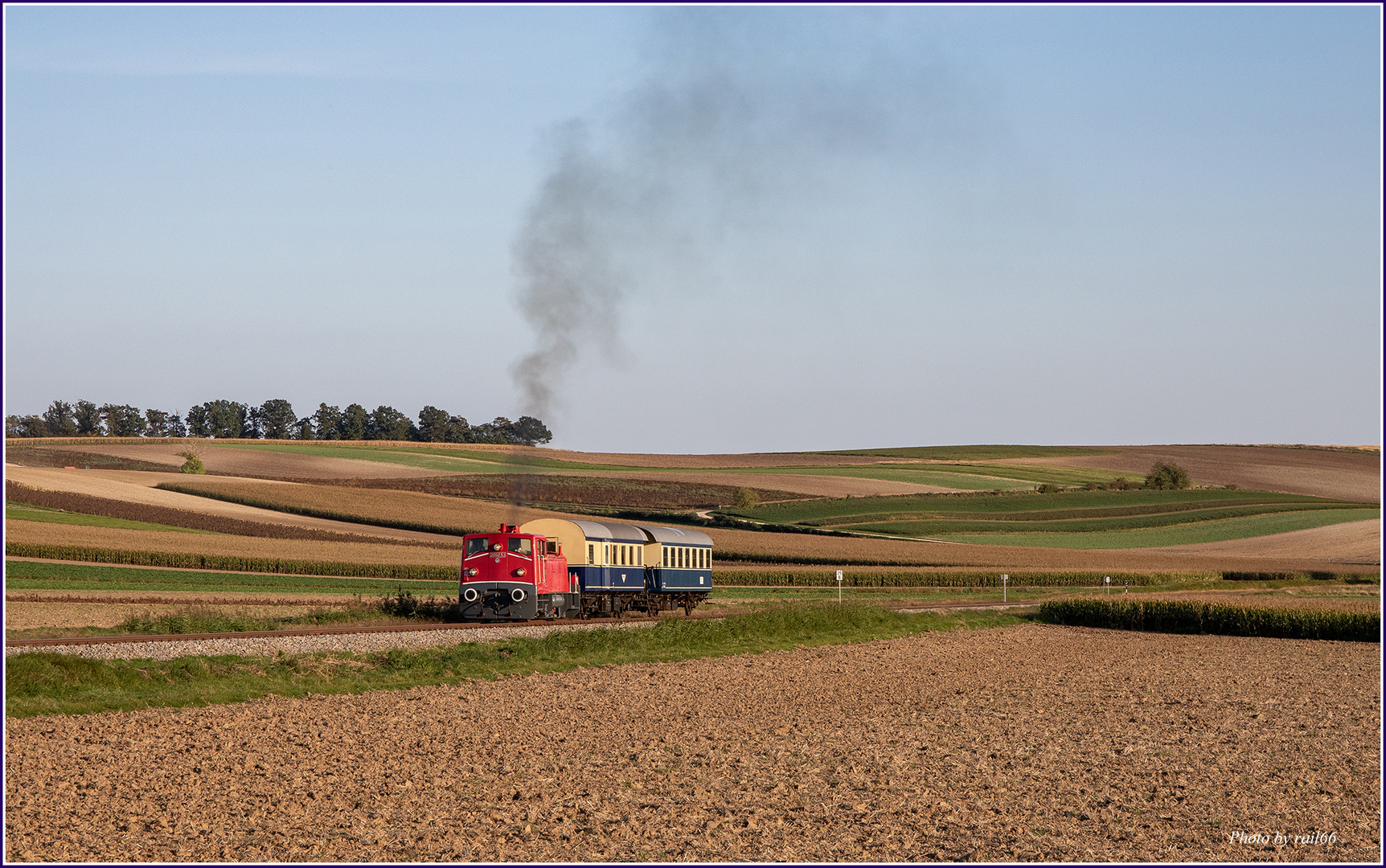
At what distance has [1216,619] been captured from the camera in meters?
46.6

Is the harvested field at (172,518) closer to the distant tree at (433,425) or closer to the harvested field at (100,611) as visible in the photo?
the harvested field at (100,611)

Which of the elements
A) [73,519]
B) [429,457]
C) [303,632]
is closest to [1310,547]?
[303,632]

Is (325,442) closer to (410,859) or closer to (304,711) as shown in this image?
(304,711)

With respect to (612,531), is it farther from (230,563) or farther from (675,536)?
(230,563)

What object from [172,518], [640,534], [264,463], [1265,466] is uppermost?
[1265,466]

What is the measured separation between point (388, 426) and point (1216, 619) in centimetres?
12168

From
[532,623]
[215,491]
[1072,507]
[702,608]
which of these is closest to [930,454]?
[1072,507]

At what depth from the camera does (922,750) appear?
58.6 feet

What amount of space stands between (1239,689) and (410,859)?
21842 millimetres

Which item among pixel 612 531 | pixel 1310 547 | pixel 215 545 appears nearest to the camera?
pixel 612 531

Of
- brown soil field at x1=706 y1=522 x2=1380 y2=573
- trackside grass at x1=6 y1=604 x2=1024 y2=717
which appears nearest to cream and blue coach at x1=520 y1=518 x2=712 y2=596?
trackside grass at x1=6 y1=604 x2=1024 y2=717

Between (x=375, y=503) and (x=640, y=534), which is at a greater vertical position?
(x=640, y=534)

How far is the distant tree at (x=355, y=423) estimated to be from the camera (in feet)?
495

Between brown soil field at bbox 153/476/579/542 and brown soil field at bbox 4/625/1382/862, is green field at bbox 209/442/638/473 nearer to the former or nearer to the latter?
brown soil field at bbox 153/476/579/542
